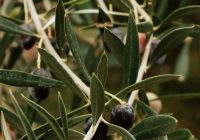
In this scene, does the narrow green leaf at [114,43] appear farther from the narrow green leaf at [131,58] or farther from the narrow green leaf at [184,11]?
the narrow green leaf at [184,11]

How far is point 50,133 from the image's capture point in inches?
30.4

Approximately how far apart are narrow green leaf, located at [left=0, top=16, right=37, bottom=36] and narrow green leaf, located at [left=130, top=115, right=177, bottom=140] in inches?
10.6

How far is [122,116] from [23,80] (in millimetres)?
162

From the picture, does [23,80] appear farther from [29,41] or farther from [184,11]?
[184,11]

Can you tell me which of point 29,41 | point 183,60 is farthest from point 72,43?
point 183,60

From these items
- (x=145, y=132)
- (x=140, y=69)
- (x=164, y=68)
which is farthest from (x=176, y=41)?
(x=164, y=68)

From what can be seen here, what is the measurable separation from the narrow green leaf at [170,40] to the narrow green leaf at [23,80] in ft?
0.72

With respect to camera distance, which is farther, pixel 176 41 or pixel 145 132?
pixel 176 41

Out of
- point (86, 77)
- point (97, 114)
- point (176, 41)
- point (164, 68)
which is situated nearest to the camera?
point (97, 114)

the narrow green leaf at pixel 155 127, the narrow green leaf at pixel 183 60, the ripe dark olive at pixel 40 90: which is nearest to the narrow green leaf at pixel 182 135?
the narrow green leaf at pixel 155 127

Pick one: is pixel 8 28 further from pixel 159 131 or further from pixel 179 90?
pixel 179 90

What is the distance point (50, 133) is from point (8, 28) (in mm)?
209

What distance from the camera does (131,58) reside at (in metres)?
0.82

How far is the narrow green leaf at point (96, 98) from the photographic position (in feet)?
2.21
